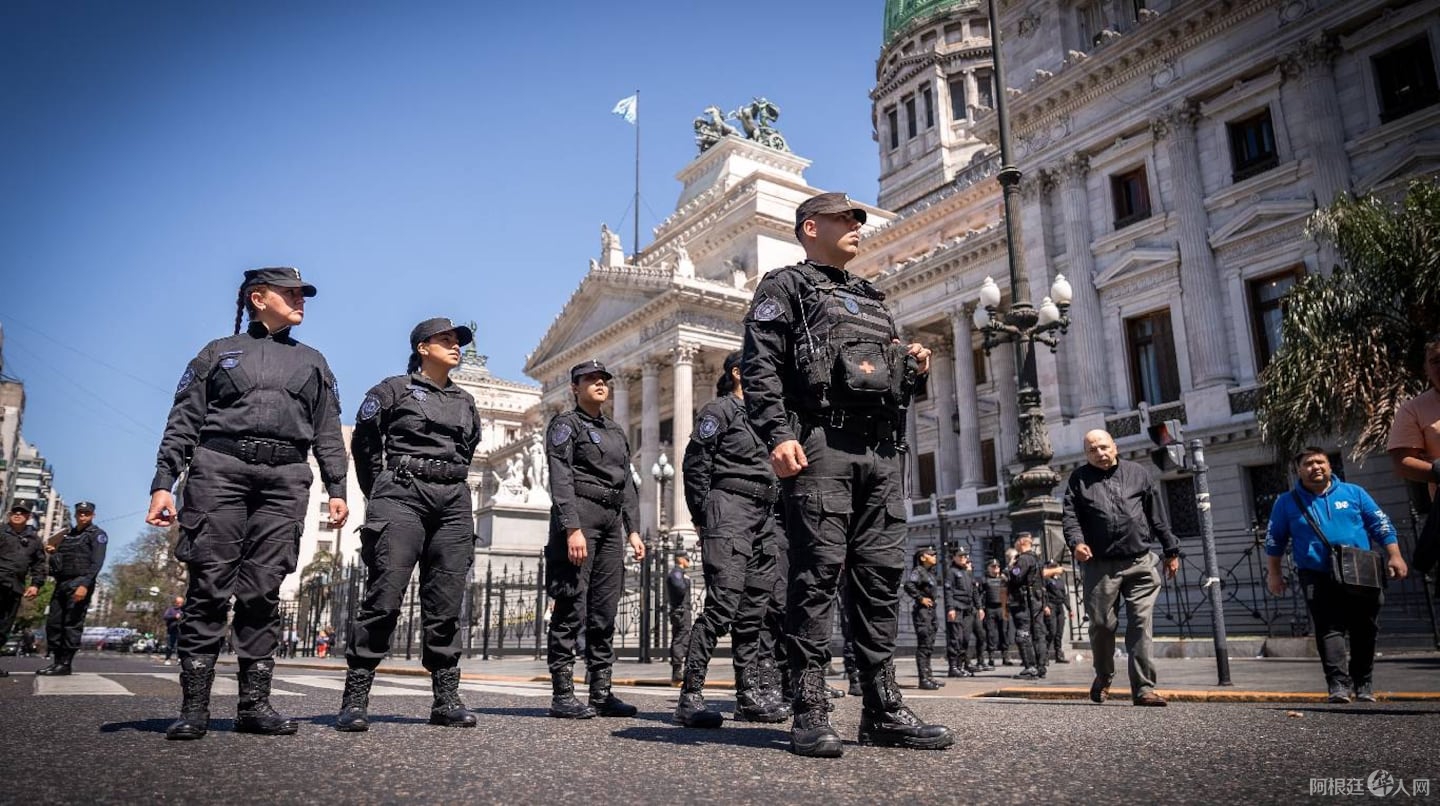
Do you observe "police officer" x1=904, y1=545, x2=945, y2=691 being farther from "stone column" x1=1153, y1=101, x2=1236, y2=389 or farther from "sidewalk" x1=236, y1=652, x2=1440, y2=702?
"stone column" x1=1153, y1=101, x2=1236, y2=389

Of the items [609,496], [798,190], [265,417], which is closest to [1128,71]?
[798,190]

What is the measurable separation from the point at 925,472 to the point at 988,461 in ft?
10.3

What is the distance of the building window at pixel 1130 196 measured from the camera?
24.0 meters

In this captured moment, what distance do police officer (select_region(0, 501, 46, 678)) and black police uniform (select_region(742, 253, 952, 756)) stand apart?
9.57 meters

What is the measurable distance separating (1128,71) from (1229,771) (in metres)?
24.9

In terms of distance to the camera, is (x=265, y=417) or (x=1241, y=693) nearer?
(x=265, y=417)

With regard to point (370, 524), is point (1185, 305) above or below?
above

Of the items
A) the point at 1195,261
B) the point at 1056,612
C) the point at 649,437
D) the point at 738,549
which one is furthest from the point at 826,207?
the point at 649,437

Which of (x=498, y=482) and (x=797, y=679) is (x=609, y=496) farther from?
(x=498, y=482)

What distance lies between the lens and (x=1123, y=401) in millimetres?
23734

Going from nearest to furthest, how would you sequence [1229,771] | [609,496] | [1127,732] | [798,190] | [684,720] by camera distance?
[1229,771] → [1127,732] → [684,720] → [609,496] → [798,190]

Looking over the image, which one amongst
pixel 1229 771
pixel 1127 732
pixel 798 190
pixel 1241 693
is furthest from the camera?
pixel 798 190

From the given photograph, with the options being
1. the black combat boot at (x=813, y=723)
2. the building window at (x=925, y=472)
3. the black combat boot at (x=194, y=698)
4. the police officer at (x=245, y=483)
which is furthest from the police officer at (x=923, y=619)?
Answer: the building window at (x=925, y=472)

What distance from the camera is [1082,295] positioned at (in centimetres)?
2473
